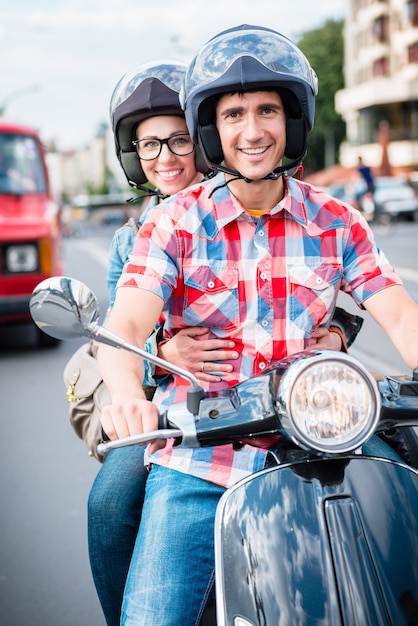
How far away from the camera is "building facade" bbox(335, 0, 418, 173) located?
197ft

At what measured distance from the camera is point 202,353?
217 cm

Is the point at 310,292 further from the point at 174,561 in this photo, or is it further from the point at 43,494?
the point at 43,494

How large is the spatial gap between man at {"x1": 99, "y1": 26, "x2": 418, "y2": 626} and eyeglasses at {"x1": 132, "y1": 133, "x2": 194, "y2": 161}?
2.71 feet

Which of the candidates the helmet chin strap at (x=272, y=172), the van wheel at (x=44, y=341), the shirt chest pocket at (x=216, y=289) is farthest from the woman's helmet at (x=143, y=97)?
the van wheel at (x=44, y=341)

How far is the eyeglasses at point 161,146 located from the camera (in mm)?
3109

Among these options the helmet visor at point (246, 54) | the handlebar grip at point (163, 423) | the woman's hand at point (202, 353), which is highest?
the helmet visor at point (246, 54)

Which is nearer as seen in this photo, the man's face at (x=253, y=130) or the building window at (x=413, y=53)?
the man's face at (x=253, y=130)

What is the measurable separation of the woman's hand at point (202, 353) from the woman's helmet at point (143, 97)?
1027 mm

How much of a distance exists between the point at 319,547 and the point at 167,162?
176 cm

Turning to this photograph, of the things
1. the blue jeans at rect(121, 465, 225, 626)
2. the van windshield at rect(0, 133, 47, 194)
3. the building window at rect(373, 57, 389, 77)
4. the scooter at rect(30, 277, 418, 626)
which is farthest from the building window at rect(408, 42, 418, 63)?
the scooter at rect(30, 277, 418, 626)

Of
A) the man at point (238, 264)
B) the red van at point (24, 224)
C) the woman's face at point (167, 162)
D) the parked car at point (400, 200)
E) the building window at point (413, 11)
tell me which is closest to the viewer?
the man at point (238, 264)

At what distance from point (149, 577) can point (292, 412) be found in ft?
1.78

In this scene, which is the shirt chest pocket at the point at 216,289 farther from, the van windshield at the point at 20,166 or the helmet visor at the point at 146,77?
the van windshield at the point at 20,166

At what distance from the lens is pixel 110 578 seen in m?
2.41
